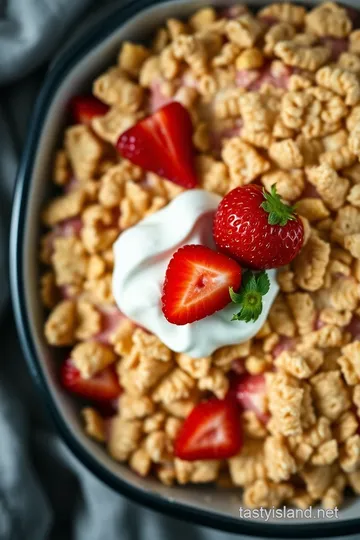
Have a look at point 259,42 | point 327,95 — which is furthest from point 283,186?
point 259,42

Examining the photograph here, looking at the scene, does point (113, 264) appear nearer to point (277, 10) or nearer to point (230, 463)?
point (230, 463)

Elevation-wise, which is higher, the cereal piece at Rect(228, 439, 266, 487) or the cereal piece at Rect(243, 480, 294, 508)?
the cereal piece at Rect(228, 439, 266, 487)

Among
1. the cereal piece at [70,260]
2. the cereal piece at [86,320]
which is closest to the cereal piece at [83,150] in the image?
the cereal piece at [70,260]

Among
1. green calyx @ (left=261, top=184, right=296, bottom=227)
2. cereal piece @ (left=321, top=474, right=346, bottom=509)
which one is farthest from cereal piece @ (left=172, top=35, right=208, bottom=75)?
cereal piece @ (left=321, top=474, right=346, bottom=509)

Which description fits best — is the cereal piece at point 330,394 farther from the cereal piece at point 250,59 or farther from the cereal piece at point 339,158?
A: the cereal piece at point 250,59

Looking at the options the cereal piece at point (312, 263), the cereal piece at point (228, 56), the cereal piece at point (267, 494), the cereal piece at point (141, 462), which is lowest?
the cereal piece at point (267, 494)

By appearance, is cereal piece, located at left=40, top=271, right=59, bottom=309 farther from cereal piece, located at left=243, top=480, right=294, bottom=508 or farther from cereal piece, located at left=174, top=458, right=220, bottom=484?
cereal piece, located at left=243, top=480, right=294, bottom=508

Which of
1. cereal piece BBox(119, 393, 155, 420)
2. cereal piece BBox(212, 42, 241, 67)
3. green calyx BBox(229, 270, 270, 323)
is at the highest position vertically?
cereal piece BBox(212, 42, 241, 67)
